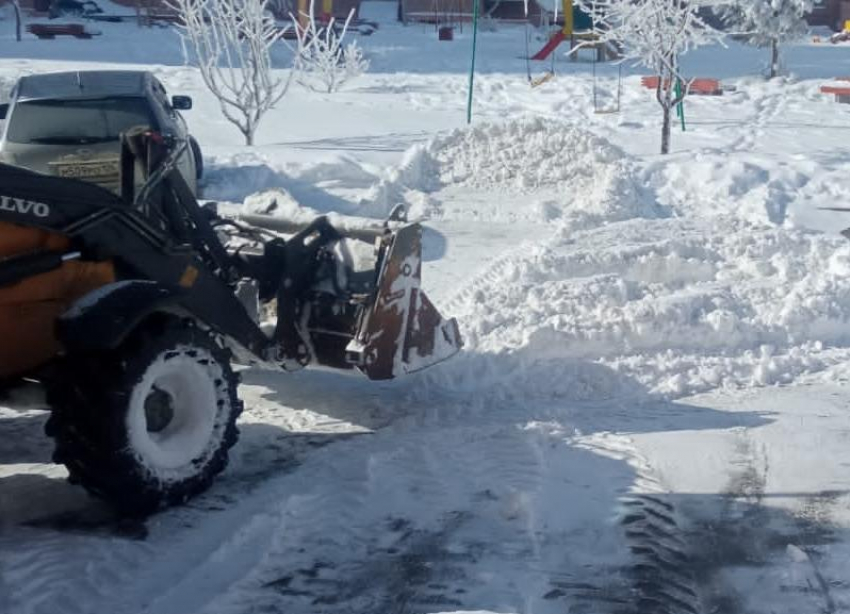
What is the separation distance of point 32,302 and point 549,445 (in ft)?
9.20

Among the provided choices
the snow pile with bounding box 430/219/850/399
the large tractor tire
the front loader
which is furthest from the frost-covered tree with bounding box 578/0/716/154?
the large tractor tire

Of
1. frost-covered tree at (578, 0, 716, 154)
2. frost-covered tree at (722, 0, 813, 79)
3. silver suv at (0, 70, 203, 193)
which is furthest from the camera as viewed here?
frost-covered tree at (722, 0, 813, 79)

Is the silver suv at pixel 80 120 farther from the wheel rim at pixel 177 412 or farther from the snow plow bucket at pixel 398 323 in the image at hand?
the wheel rim at pixel 177 412

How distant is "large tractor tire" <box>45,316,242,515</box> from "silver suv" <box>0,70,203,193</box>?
590 cm

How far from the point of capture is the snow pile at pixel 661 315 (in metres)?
8.00

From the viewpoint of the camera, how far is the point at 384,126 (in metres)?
22.5

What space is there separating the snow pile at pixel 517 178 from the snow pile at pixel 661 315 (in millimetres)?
2303

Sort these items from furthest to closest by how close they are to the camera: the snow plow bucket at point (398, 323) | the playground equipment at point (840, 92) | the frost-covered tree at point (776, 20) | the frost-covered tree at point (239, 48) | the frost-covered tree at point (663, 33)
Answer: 1. the frost-covered tree at point (776, 20)
2. the playground equipment at point (840, 92)
3. the frost-covered tree at point (239, 48)
4. the frost-covered tree at point (663, 33)
5. the snow plow bucket at point (398, 323)

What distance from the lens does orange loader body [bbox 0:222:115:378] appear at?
547 cm

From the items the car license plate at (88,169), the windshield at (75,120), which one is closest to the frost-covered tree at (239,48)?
the windshield at (75,120)

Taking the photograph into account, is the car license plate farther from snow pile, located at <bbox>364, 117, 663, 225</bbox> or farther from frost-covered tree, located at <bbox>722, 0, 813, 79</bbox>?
frost-covered tree, located at <bbox>722, 0, 813, 79</bbox>

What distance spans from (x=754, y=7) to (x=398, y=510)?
31056mm

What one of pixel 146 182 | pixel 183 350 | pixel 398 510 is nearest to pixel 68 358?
pixel 183 350

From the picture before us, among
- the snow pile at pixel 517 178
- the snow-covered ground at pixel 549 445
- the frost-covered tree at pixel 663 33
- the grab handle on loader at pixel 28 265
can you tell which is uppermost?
the frost-covered tree at pixel 663 33
